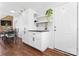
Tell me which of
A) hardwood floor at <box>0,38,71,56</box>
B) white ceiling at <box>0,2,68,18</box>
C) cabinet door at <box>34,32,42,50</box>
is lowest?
hardwood floor at <box>0,38,71,56</box>

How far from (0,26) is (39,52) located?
2.24ft

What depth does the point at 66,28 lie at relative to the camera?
1.81 metres

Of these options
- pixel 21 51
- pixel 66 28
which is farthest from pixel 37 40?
pixel 66 28

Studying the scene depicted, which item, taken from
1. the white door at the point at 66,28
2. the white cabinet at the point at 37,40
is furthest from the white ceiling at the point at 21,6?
the white cabinet at the point at 37,40

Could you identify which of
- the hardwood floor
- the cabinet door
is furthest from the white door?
the cabinet door

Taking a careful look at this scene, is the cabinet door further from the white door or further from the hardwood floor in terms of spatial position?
the white door

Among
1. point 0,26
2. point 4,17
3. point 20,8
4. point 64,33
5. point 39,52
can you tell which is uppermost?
point 20,8

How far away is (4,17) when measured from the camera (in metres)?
1.77

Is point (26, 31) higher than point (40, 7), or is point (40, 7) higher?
point (40, 7)

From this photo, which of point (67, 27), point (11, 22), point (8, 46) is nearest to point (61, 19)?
point (67, 27)

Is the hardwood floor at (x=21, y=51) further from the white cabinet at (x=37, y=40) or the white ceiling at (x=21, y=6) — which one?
the white ceiling at (x=21, y=6)

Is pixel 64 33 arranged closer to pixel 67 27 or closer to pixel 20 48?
pixel 67 27

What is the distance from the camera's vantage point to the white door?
177cm

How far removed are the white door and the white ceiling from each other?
14cm
